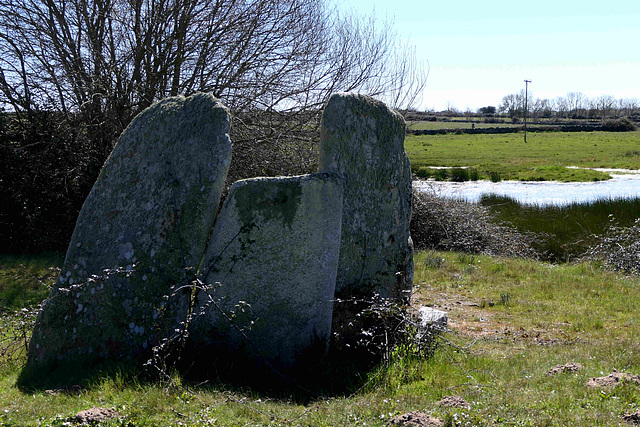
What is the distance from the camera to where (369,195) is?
22.3 feet

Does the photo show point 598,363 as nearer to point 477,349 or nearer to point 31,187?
point 477,349

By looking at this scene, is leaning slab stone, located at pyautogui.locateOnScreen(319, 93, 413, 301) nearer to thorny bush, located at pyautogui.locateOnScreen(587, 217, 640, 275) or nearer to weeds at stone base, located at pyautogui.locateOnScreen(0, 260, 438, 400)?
weeds at stone base, located at pyautogui.locateOnScreen(0, 260, 438, 400)

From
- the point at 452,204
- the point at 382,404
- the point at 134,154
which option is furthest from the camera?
the point at 452,204

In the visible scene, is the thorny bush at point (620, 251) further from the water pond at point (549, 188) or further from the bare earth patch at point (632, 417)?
the water pond at point (549, 188)

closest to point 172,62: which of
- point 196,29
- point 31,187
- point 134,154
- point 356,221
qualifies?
point 196,29

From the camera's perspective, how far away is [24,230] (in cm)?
1302

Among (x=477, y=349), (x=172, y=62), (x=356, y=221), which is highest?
(x=172, y=62)

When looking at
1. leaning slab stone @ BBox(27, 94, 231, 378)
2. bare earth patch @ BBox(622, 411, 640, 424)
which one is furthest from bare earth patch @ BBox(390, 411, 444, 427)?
leaning slab stone @ BBox(27, 94, 231, 378)

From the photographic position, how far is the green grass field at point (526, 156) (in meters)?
40.7

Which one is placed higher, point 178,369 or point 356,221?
point 356,221

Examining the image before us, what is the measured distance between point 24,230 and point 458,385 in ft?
37.1

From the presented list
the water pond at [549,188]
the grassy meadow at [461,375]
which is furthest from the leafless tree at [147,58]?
the water pond at [549,188]

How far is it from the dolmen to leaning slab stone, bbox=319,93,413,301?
54cm

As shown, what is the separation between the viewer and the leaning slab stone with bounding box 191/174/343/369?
571cm
